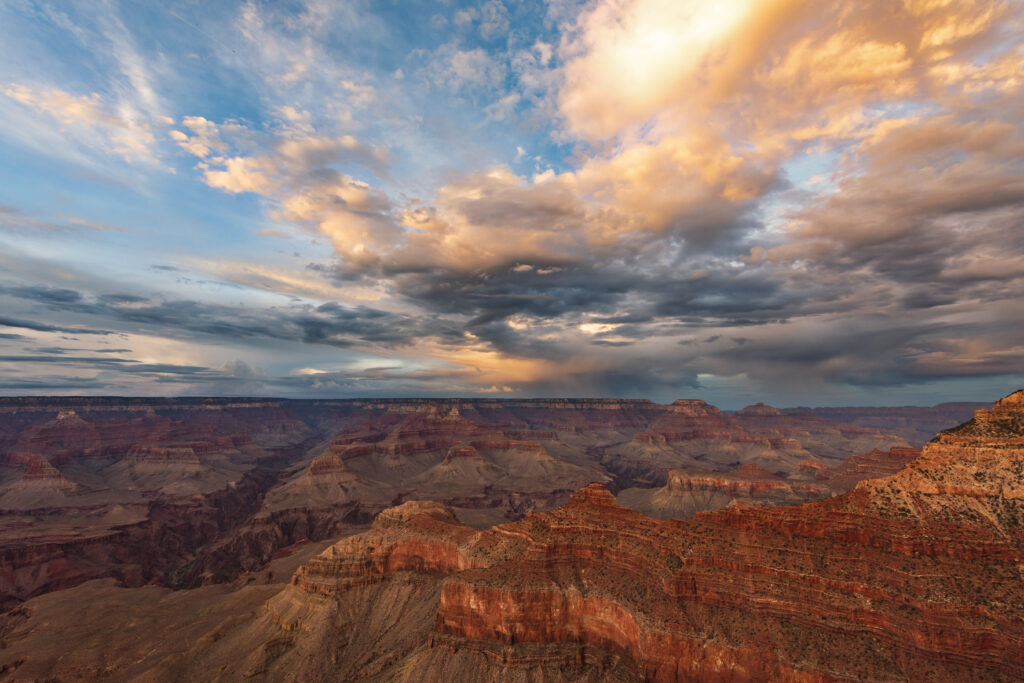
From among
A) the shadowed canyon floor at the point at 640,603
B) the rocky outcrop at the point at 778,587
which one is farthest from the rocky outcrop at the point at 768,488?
the shadowed canyon floor at the point at 640,603

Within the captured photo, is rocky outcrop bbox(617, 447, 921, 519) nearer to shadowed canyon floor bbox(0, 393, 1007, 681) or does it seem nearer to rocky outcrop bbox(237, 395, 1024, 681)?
rocky outcrop bbox(237, 395, 1024, 681)

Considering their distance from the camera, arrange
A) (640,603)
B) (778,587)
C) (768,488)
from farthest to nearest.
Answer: (768,488), (640,603), (778,587)

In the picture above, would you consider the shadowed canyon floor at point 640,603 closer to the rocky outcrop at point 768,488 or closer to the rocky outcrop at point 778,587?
the rocky outcrop at point 778,587

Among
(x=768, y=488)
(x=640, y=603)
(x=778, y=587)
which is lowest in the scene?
(x=768, y=488)

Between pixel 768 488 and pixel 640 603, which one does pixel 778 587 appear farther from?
pixel 768 488

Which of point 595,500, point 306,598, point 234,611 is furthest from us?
point 234,611

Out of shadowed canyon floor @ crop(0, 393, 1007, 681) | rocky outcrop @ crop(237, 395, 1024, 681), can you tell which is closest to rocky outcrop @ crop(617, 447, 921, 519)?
rocky outcrop @ crop(237, 395, 1024, 681)

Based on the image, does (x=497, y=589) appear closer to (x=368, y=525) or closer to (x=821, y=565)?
(x=821, y=565)

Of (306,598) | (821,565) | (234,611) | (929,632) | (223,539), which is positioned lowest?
(223,539)

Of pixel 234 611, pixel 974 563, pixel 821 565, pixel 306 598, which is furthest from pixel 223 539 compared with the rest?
pixel 974 563

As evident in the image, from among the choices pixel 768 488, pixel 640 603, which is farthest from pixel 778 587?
pixel 768 488

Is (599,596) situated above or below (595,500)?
below
